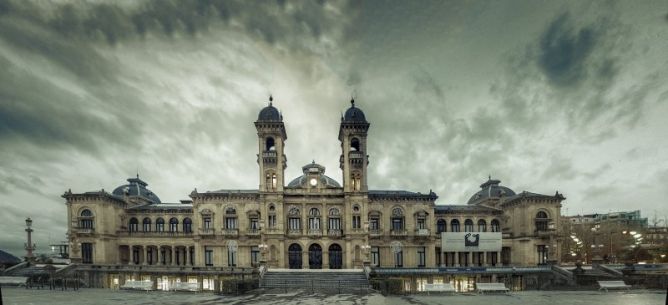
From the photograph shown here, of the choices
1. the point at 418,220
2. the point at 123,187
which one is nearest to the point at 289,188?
the point at 418,220

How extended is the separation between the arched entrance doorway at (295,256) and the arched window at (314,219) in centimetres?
334

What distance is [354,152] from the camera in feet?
166

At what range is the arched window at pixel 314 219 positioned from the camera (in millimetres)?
49906

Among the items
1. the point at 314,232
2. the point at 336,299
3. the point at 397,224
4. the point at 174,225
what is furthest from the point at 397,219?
the point at 174,225

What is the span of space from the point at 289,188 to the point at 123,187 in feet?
99.7

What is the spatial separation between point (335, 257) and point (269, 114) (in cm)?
2263

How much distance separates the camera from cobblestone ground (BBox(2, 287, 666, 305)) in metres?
26.8

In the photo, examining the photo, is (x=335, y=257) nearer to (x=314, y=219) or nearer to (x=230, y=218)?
(x=314, y=219)

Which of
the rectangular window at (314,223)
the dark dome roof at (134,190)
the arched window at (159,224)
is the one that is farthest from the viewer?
the dark dome roof at (134,190)

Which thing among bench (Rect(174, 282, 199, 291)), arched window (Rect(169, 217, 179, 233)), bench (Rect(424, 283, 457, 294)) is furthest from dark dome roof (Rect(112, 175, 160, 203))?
bench (Rect(424, 283, 457, 294))

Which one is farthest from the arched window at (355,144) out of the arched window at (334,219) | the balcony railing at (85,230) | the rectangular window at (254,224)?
the balcony railing at (85,230)

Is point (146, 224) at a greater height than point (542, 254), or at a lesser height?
greater

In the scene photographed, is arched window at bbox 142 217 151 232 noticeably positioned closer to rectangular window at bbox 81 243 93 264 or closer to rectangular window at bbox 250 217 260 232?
rectangular window at bbox 81 243 93 264

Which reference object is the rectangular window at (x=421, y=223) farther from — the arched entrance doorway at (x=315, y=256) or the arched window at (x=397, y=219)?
the arched entrance doorway at (x=315, y=256)
